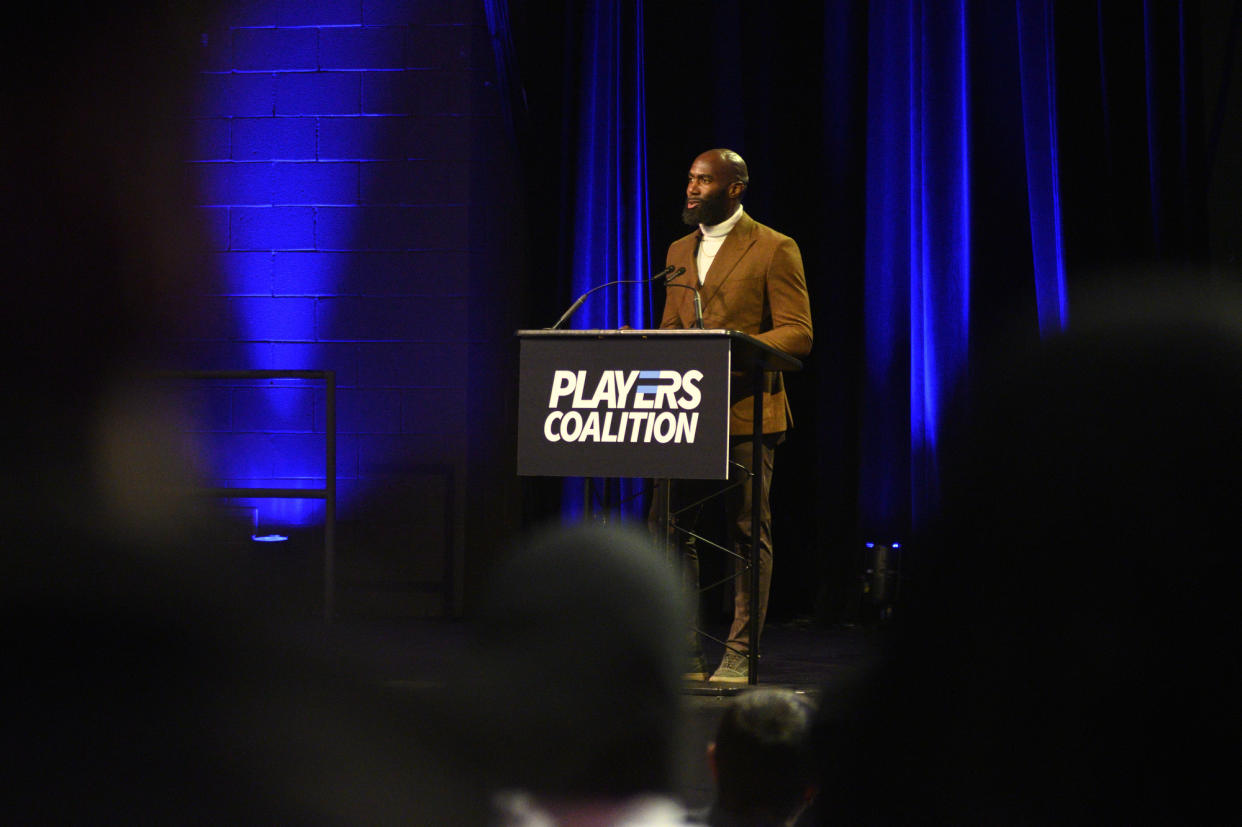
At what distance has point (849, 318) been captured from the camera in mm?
4121

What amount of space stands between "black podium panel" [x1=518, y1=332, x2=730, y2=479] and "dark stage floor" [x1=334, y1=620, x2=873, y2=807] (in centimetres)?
52

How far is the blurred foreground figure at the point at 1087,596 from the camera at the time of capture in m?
0.53

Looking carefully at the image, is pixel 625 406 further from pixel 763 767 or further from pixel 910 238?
pixel 910 238

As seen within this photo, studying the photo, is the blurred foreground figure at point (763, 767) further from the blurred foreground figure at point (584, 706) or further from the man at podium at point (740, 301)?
the man at podium at point (740, 301)

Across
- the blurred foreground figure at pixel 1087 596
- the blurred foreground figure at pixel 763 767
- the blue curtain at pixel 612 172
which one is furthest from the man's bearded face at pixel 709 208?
the blurred foreground figure at pixel 1087 596

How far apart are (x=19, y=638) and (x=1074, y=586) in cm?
378

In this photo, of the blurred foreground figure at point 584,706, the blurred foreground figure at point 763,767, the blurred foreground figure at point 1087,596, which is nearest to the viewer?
the blurred foreground figure at point 1087,596

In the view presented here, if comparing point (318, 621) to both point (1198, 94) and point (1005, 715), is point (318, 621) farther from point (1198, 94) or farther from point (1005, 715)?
point (1005, 715)

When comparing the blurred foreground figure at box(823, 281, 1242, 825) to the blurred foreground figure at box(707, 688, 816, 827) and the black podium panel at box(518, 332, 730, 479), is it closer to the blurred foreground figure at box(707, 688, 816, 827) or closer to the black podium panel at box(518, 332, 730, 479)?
the blurred foreground figure at box(707, 688, 816, 827)

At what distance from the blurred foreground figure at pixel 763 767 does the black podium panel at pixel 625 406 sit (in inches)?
63.4

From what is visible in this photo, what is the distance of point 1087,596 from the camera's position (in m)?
0.55

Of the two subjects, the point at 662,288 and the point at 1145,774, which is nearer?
the point at 1145,774

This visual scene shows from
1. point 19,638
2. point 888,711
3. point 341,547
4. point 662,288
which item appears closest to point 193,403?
point 341,547

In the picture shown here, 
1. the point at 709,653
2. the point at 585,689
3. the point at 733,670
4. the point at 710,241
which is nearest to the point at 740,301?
the point at 710,241
